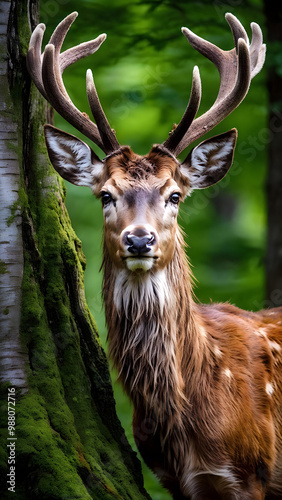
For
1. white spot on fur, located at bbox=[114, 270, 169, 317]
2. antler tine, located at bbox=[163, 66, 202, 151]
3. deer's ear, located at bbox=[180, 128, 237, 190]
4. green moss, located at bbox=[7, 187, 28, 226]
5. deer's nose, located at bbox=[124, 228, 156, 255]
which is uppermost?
antler tine, located at bbox=[163, 66, 202, 151]

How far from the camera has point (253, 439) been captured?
484 centimetres

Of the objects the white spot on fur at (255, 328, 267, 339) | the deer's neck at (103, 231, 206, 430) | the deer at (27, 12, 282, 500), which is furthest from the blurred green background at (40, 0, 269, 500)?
the white spot on fur at (255, 328, 267, 339)

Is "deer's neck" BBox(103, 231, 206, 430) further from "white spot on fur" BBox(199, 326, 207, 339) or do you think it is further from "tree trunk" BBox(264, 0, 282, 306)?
"tree trunk" BBox(264, 0, 282, 306)

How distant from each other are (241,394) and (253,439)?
1.06 feet

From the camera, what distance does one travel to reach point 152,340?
15.7 ft

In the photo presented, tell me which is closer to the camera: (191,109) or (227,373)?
(191,109)

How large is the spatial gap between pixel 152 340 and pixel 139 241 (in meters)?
0.84

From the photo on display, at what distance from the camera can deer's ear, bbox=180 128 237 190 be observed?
17.1ft

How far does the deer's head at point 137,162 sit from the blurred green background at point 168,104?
97 centimetres

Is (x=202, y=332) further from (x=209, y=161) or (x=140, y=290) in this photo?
(x=209, y=161)

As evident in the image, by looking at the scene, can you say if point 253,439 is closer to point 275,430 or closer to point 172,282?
point 275,430

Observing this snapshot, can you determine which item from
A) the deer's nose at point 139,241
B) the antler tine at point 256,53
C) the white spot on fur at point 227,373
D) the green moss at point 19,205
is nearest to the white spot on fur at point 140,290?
the deer's nose at point 139,241

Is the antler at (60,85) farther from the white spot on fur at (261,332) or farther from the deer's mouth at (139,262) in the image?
the white spot on fur at (261,332)

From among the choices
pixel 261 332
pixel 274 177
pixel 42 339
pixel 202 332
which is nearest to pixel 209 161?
pixel 202 332
